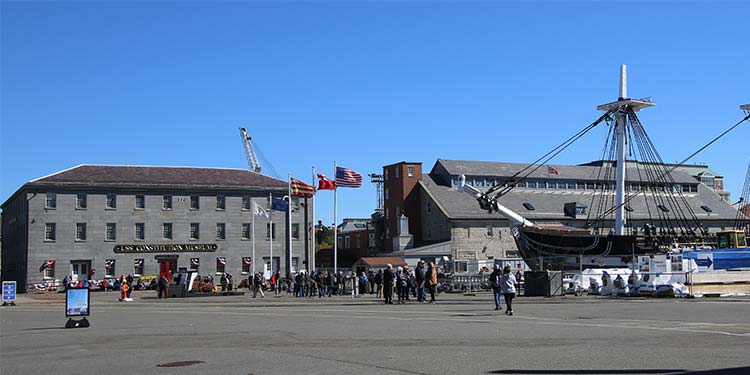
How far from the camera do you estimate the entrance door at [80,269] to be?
69.1 m

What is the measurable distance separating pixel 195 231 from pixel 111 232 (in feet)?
23.7

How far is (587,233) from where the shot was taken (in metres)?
54.9

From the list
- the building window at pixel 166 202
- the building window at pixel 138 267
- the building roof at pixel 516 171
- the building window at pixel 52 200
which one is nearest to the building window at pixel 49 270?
the building window at pixel 52 200

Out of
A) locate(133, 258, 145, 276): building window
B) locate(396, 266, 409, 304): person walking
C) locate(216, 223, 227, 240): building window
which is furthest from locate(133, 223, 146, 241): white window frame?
locate(396, 266, 409, 304): person walking

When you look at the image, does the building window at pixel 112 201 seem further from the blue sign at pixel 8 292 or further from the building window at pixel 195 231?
the blue sign at pixel 8 292

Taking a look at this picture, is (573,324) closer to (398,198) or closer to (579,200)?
(398,198)

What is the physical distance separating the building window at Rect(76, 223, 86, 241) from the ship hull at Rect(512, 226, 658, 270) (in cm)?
3697

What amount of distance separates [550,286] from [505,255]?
42.3 metres

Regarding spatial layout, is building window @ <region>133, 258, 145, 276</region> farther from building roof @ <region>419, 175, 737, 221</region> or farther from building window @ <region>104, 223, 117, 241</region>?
building roof @ <region>419, 175, 737, 221</region>

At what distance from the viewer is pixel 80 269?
6956cm

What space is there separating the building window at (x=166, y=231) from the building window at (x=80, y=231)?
6563mm

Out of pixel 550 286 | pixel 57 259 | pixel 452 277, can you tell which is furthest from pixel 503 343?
pixel 57 259

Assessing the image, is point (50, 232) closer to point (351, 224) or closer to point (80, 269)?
point (80, 269)

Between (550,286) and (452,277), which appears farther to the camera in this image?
(452,277)
